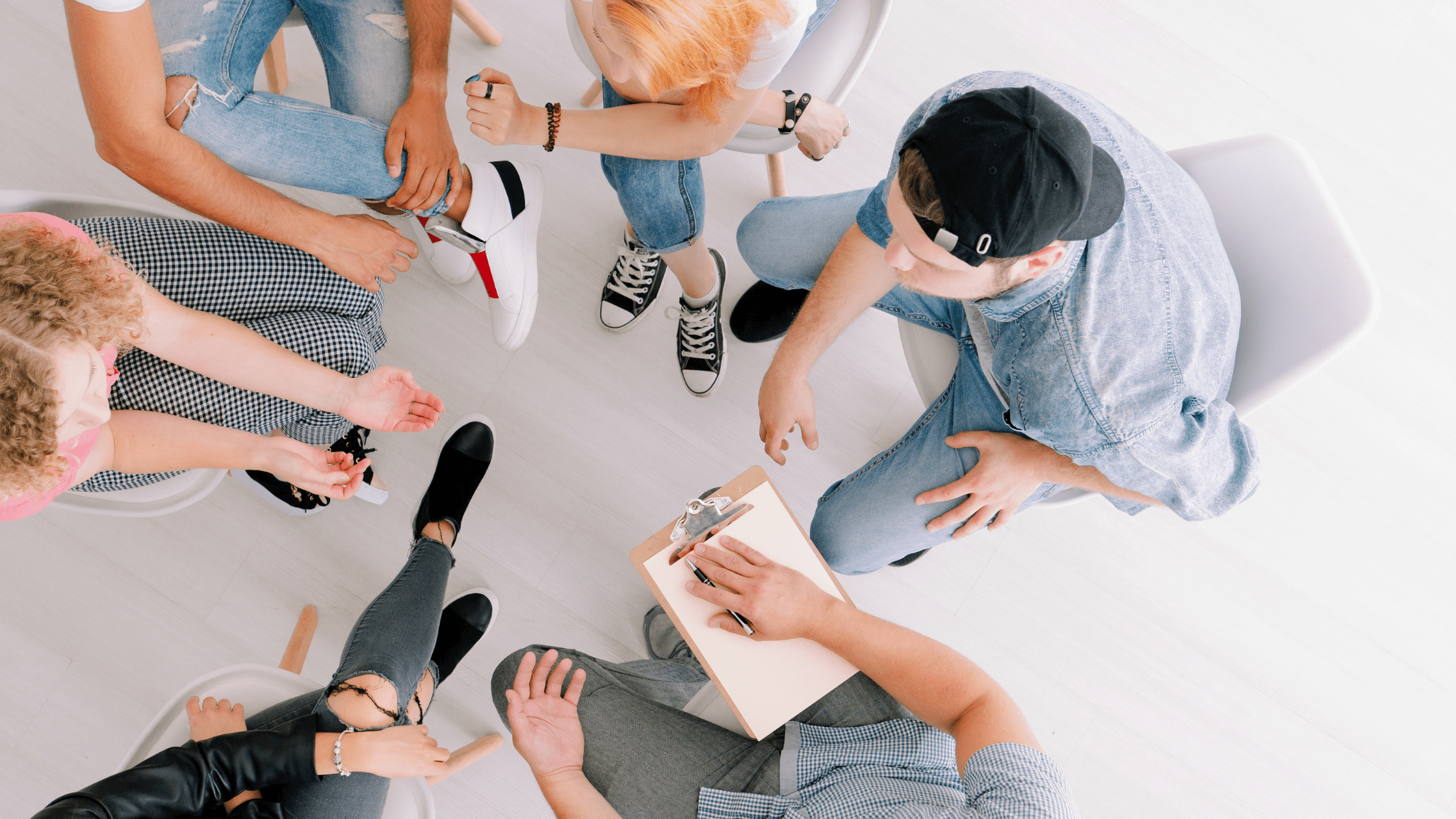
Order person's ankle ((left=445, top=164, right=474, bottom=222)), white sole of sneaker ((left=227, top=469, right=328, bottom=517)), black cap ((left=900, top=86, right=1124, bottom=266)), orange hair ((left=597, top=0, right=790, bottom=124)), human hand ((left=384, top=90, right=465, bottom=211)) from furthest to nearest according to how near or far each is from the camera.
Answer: white sole of sneaker ((left=227, top=469, right=328, bottom=517)), person's ankle ((left=445, top=164, right=474, bottom=222)), human hand ((left=384, top=90, right=465, bottom=211)), orange hair ((left=597, top=0, right=790, bottom=124)), black cap ((left=900, top=86, right=1124, bottom=266))

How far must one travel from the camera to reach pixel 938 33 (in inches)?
72.6

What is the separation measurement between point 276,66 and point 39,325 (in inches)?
40.9

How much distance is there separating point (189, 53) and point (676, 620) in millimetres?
1265

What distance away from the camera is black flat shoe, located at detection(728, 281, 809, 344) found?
1725 millimetres

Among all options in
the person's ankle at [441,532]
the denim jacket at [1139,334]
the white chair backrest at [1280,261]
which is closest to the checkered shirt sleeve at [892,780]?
the denim jacket at [1139,334]

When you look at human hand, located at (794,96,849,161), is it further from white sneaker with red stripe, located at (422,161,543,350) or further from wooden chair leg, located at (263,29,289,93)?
wooden chair leg, located at (263,29,289,93)

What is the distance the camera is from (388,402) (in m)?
1.31

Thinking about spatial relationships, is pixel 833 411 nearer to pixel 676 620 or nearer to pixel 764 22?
pixel 676 620

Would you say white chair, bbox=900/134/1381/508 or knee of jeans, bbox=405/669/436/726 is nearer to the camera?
white chair, bbox=900/134/1381/508

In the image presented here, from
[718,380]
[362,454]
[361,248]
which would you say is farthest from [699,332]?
[362,454]

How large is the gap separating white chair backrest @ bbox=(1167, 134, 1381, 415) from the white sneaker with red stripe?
1.25m

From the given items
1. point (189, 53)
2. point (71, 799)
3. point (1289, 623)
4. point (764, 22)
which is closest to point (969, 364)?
point (764, 22)

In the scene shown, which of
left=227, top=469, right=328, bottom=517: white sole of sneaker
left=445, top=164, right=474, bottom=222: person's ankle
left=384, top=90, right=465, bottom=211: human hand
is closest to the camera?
left=384, top=90, right=465, bottom=211: human hand

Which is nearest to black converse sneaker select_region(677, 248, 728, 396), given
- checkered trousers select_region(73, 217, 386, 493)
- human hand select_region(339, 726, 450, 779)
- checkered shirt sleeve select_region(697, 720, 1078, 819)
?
checkered trousers select_region(73, 217, 386, 493)
